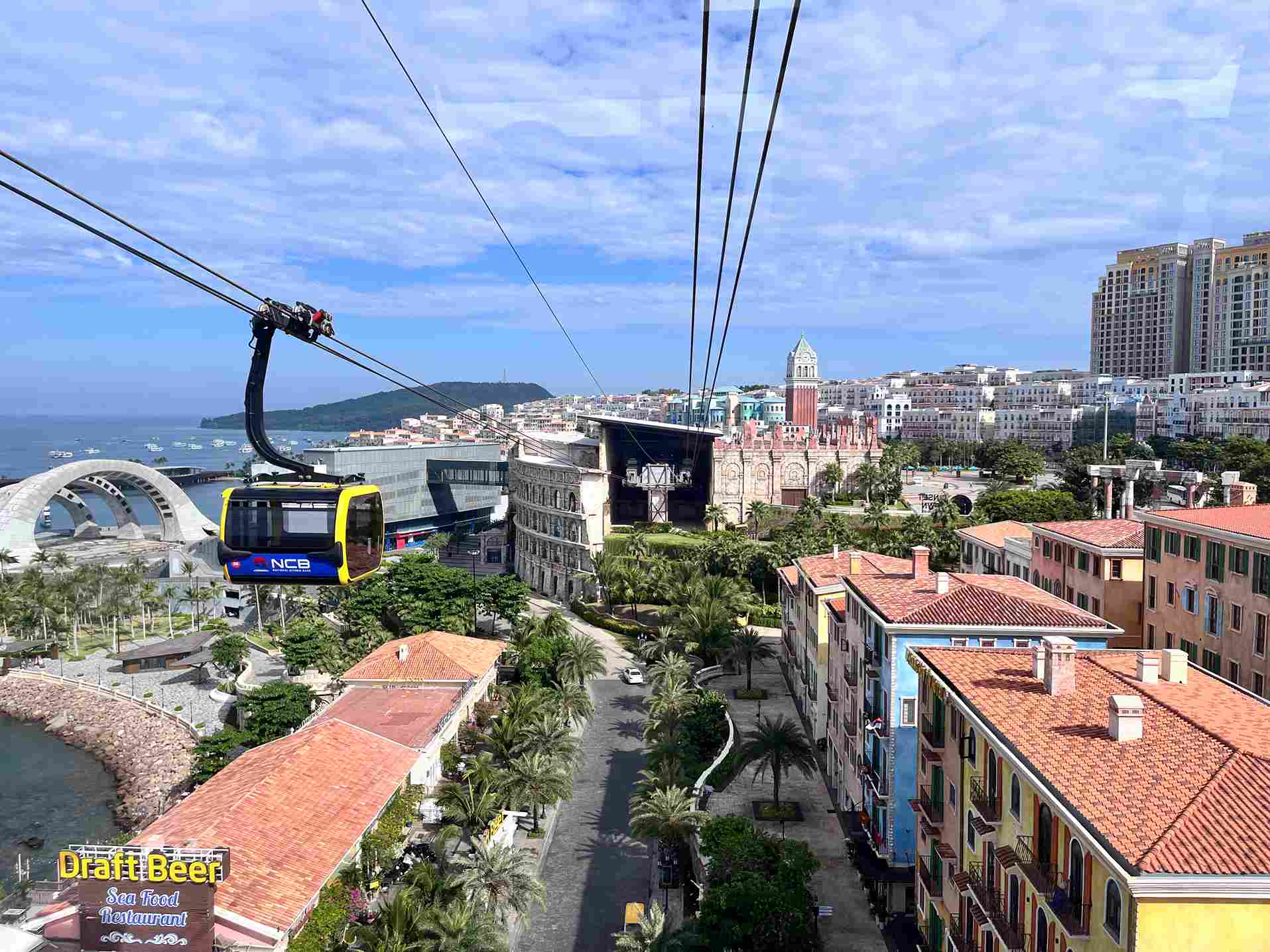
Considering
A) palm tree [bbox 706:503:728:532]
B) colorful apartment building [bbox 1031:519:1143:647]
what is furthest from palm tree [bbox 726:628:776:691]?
palm tree [bbox 706:503:728:532]

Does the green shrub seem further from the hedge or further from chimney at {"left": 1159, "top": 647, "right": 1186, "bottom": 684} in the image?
the hedge

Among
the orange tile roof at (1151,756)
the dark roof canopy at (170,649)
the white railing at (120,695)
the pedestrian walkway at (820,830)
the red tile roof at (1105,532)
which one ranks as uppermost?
the red tile roof at (1105,532)

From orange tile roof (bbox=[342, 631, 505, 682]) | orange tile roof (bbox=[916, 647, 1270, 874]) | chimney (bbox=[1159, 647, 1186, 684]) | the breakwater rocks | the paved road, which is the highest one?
chimney (bbox=[1159, 647, 1186, 684])

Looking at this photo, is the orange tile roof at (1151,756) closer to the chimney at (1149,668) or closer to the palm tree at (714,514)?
the chimney at (1149,668)

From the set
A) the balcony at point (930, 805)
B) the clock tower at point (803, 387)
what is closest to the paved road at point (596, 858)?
the balcony at point (930, 805)

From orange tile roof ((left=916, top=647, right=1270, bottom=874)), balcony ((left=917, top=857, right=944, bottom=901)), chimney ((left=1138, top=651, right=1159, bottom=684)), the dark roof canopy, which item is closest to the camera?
orange tile roof ((left=916, top=647, right=1270, bottom=874))

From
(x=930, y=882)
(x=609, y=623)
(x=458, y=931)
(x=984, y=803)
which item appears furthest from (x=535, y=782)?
(x=609, y=623)

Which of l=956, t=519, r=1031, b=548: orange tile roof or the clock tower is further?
the clock tower

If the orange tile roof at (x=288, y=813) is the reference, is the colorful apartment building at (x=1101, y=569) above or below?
above

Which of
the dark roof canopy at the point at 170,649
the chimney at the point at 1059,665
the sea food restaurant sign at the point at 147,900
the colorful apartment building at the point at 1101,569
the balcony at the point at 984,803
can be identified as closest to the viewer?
the balcony at the point at 984,803
